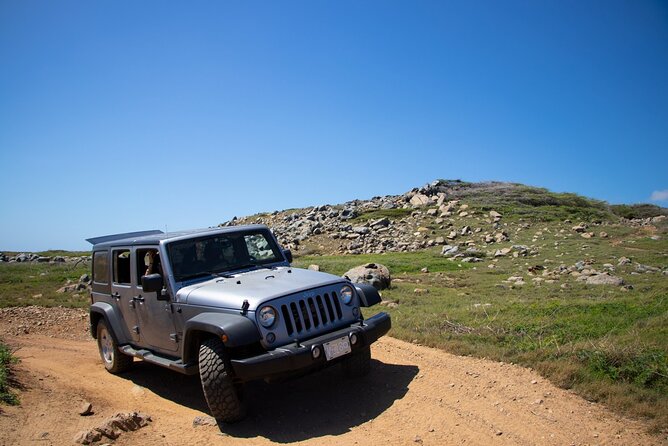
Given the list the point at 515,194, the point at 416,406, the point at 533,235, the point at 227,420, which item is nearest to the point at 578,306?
the point at 416,406

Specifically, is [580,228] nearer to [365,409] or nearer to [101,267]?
[365,409]

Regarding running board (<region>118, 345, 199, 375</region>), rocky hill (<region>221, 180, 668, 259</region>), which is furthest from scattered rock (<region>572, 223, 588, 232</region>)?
running board (<region>118, 345, 199, 375</region>)

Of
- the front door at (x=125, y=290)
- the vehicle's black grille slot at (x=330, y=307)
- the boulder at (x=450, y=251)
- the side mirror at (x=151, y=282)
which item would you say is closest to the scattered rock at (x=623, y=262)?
the boulder at (x=450, y=251)

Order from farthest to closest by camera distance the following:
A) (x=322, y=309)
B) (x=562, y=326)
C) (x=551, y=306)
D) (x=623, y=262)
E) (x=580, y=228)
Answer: (x=580, y=228) < (x=623, y=262) < (x=551, y=306) < (x=562, y=326) < (x=322, y=309)

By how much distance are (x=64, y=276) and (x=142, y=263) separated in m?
16.8

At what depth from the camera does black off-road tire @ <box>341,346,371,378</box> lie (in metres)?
6.30

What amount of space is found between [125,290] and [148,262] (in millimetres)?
808

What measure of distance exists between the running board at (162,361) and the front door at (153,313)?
111 millimetres

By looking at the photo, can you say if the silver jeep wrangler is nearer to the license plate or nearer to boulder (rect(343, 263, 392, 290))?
the license plate

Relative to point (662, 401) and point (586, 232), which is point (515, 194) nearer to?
point (586, 232)

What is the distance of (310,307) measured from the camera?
18.1ft

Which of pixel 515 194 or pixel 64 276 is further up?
pixel 515 194

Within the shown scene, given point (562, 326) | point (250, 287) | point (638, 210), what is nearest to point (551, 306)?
point (562, 326)

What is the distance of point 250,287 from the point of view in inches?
221
